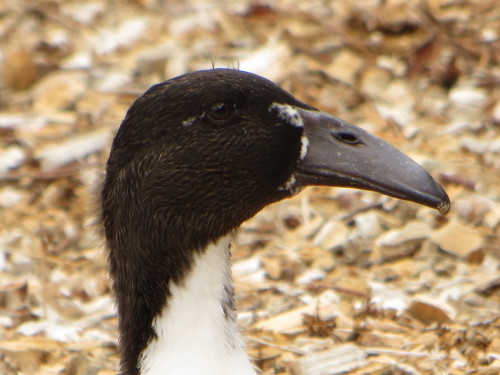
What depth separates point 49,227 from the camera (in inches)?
232

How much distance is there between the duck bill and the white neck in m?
0.44

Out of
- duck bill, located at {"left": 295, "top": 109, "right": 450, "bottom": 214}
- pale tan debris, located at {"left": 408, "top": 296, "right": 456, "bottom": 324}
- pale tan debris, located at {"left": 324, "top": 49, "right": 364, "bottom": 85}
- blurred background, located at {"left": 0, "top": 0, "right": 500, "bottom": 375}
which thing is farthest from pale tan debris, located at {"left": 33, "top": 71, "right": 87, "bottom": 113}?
duck bill, located at {"left": 295, "top": 109, "right": 450, "bottom": 214}

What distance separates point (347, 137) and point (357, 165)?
0.43ft

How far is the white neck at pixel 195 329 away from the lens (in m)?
3.52

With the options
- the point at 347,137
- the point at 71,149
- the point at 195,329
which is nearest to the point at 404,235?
the point at 347,137

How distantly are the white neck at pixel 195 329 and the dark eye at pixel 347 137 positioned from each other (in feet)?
1.81

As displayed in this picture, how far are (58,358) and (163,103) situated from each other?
1651mm

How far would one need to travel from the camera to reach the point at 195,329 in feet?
11.6

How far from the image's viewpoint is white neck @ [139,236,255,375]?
352cm

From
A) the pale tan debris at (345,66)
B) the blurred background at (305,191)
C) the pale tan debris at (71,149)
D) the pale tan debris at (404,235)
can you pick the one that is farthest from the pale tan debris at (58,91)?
the pale tan debris at (404,235)

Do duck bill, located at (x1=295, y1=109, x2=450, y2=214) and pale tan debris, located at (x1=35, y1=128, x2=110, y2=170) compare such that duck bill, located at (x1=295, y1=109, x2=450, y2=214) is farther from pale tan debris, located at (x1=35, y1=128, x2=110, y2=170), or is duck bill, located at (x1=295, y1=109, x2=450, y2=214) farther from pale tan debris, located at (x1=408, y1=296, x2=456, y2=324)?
pale tan debris, located at (x1=35, y1=128, x2=110, y2=170)

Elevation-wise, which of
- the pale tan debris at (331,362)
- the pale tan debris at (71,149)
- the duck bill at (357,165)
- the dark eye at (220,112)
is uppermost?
the pale tan debris at (71,149)

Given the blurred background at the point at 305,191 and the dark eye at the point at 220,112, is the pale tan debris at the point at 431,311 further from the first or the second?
the dark eye at the point at 220,112

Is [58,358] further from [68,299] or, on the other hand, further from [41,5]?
[41,5]
